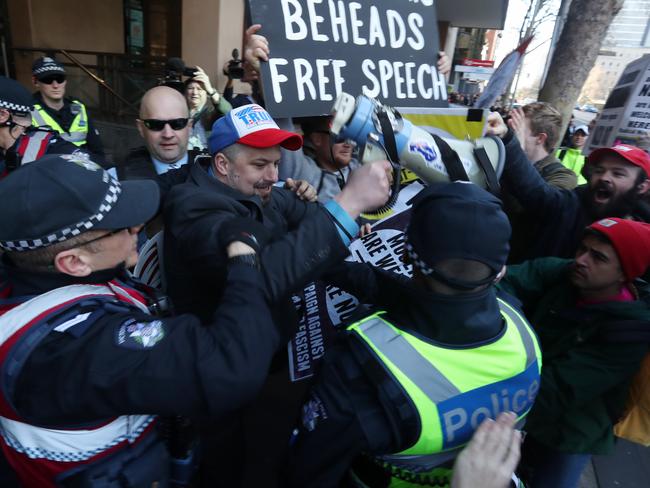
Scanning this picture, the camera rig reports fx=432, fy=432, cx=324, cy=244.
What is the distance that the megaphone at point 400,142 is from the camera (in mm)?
1293

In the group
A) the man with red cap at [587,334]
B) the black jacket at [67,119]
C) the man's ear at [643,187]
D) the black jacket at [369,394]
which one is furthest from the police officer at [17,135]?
the man's ear at [643,187]

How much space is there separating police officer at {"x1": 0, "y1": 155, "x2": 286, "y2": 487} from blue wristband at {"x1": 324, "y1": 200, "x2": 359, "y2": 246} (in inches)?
10.0

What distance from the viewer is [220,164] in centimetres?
175

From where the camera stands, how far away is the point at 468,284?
1112mm

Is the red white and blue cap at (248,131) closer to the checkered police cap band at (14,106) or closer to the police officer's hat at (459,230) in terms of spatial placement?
the police officer's hat at (459,230)

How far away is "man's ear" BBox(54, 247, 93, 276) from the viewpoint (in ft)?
3.53

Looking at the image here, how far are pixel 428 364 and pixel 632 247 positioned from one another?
3.79 feet

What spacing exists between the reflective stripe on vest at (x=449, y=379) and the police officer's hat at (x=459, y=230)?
19 cm

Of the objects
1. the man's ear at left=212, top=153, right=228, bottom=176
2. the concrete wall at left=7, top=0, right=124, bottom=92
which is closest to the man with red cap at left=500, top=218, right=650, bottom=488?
the man's ear at left=212, top=153, right=228, bottom=176

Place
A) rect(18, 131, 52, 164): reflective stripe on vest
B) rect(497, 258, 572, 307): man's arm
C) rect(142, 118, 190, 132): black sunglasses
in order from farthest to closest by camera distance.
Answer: rect(18, 131, 52, 164): reflective stripe on vest < rect(142, 118, 190, 132): black sunglasses < rect(497, 258, 572, 307): man's arm

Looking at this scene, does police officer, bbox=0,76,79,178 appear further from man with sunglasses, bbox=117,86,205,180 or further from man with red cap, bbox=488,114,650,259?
man with red cap, bbox=488,114,650,259

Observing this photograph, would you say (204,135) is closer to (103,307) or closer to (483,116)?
(483,116)

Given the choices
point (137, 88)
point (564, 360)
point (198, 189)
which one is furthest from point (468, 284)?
point (137, 88)

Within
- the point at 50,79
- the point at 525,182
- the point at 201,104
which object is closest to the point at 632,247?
the point at 525,182
